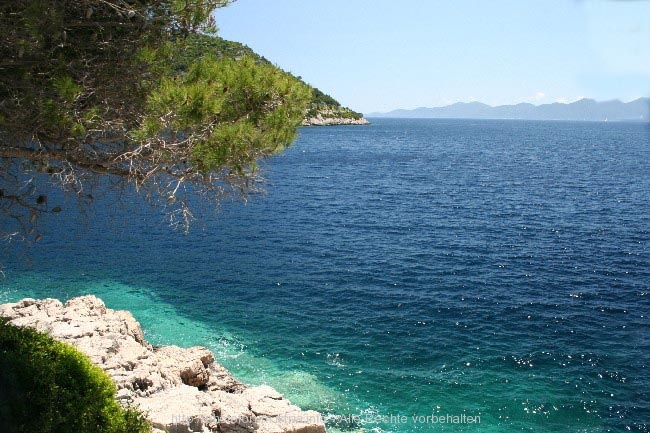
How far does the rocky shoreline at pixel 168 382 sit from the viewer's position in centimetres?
1204

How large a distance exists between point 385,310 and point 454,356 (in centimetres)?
442

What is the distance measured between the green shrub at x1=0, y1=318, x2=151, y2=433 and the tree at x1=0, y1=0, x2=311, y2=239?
258 centimetres

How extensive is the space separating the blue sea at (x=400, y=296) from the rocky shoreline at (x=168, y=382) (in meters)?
2.30

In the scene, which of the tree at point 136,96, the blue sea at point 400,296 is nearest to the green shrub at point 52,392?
the tree at point 136,96

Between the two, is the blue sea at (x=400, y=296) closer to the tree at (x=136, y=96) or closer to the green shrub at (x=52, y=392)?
the tree at (x=136, y=96)

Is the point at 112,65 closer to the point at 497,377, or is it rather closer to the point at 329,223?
the point at 497,377

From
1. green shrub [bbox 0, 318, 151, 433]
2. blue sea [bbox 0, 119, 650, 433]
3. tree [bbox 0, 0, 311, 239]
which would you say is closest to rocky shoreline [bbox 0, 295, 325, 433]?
green shrub [bbox 0, 318, 151, 433]

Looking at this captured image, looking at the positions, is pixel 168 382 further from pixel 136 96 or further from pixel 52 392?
pixel 136 96

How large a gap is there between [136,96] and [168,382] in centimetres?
847

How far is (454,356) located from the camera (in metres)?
19.0

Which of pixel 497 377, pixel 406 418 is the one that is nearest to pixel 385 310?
pixel 497 377

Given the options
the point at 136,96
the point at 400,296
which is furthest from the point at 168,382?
the point at 400,296

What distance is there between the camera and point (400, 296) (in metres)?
24.4

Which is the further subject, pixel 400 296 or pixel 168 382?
pixel 400 296
